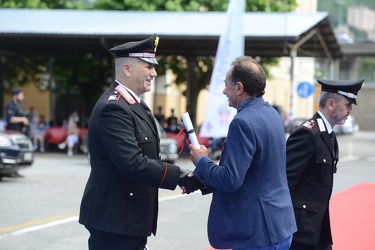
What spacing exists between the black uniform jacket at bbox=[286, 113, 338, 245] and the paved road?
3977 millimetres

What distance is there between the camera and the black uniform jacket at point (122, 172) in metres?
4.64

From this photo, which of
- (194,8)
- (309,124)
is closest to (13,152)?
(309,124)

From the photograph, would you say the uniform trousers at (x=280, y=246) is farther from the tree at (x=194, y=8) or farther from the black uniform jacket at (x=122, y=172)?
the tree at (x=194, y=8)

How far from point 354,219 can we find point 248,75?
595 cm

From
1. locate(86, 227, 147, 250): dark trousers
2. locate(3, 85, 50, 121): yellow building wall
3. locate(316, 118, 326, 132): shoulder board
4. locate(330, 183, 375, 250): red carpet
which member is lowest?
locate(3, 85, 50, 121): yellow building wall

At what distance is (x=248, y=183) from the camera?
454 cm

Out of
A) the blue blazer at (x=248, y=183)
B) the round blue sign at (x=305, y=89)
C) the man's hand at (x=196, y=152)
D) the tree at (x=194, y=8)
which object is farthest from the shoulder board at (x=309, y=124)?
the tree at (x=194, y=8)

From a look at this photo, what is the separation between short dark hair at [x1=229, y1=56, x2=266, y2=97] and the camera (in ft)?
15.1

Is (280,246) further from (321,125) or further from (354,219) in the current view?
(354,219)

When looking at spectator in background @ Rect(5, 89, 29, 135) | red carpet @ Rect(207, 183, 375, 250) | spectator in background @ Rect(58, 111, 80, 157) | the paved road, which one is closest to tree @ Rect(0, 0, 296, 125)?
spectator in background @ Rect(58, 111, 80, 157)

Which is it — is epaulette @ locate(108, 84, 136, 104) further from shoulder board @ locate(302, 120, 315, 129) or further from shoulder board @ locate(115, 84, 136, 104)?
shoulder board @ locate(302, 120, 315, 129)

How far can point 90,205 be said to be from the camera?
4.81 m

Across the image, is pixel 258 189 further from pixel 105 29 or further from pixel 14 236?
pixel 105 29

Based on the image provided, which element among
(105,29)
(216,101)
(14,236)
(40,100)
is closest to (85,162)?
(216,101)
